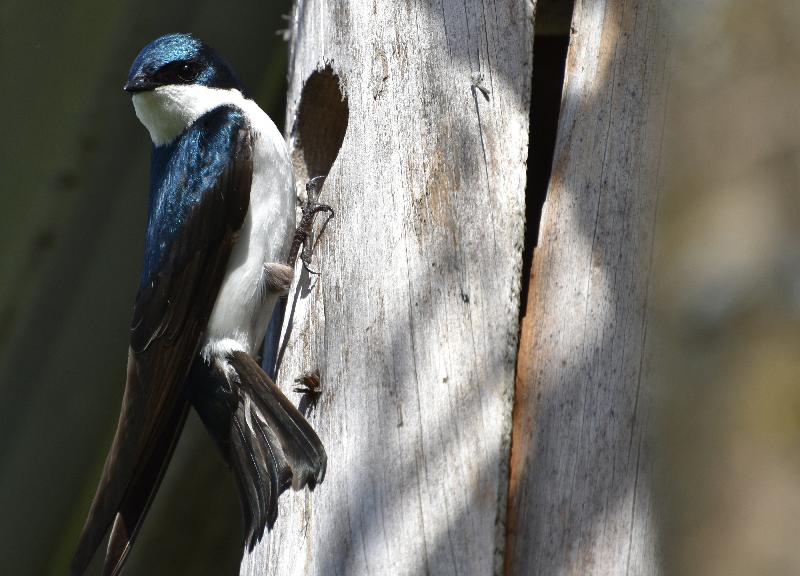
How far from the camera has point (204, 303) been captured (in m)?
2.04

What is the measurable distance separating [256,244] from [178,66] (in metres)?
0.49

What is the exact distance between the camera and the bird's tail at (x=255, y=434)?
5.48 ft

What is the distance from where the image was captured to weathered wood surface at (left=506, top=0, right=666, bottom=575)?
141cm

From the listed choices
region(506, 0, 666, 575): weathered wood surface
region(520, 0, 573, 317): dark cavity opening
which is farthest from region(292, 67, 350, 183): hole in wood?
region(506, 0, 666, 575): weathered wood surface

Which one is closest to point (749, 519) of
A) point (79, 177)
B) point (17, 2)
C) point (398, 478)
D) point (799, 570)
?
point (799, 570)

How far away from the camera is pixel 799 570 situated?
1228 mm

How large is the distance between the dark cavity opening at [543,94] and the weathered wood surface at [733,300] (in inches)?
27.8

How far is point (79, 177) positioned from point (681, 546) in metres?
1.61

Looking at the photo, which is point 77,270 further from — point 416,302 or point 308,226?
point 416,302

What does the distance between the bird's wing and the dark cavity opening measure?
640 millimetres

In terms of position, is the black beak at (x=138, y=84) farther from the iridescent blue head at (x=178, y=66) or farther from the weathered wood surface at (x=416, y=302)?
the weathered wood surface at (x=416, y=302)

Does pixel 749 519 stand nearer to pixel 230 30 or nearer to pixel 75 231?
pixel 75 231

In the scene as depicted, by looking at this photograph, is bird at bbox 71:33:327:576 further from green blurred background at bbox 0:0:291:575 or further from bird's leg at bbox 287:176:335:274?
green blurred background at bbox 0:0:291:575

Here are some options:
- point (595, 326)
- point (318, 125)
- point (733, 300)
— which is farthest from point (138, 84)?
point (733, 300)
